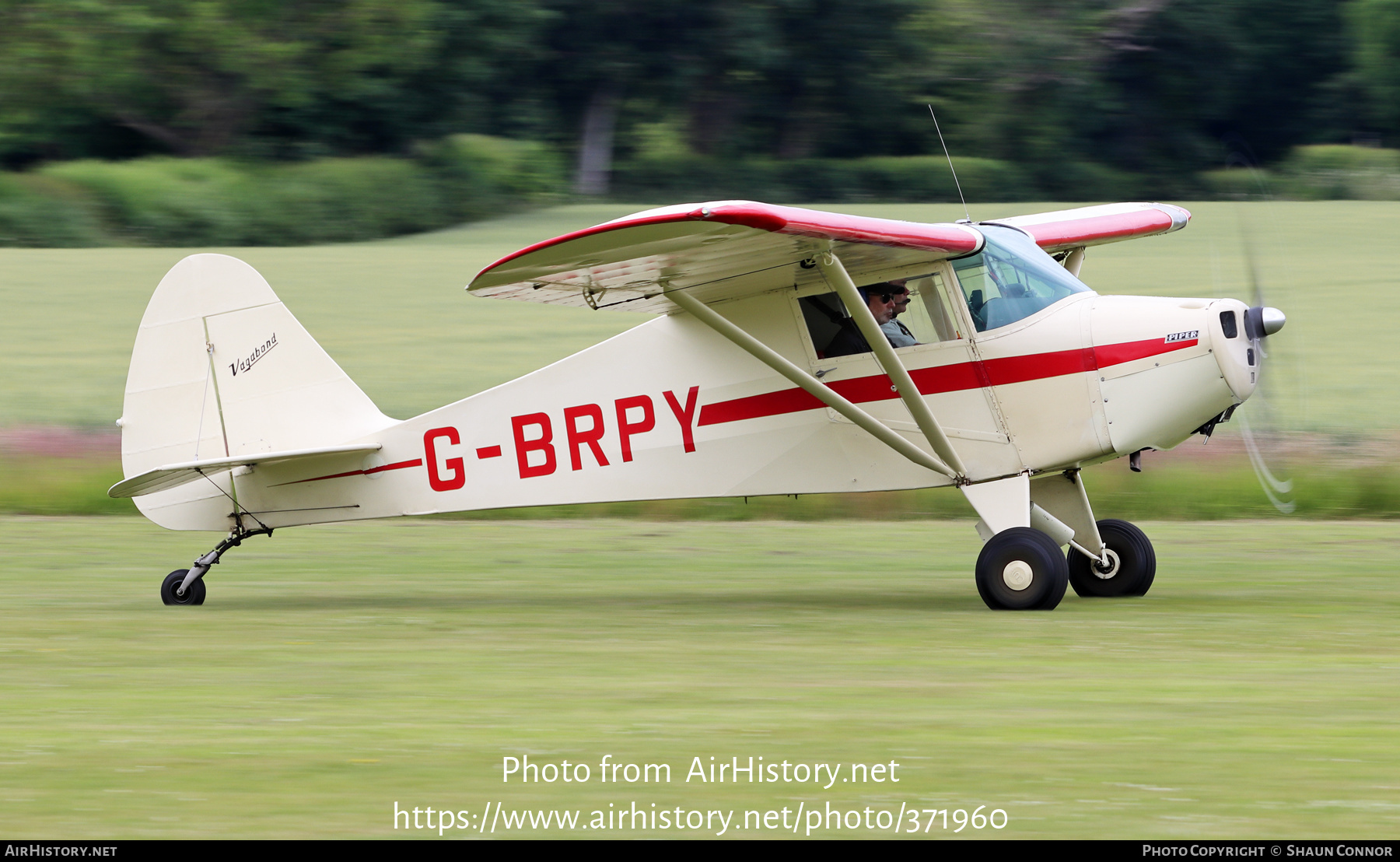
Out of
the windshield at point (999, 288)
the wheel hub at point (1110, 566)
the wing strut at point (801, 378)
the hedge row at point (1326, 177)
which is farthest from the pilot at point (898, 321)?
the hedge row at point (1326, 177)

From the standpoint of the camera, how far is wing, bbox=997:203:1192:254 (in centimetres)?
1155

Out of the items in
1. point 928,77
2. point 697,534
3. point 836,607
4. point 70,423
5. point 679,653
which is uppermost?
point 679,653

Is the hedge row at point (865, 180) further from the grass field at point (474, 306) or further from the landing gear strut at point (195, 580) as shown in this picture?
the landing gear strut at point (195, 580)

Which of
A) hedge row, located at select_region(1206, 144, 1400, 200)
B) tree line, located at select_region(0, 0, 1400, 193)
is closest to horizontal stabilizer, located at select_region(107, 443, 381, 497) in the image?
hedge row, located at select_region(1206, 144, 1400, 200)

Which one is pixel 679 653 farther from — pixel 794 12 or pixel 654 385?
pixel 794 12

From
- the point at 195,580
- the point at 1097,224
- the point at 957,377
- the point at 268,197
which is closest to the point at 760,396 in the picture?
the point at 957,377

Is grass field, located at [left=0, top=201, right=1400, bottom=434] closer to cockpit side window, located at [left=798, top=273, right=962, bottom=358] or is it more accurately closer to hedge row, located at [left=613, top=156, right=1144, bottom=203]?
hedge row, located at [left=613, top=156, right=1144, bottom=203]

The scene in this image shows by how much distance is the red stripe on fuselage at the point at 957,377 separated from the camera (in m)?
9.77

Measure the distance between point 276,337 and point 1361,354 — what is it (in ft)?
68.2

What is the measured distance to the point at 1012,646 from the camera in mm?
8406

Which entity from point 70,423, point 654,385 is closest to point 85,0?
point 70,423

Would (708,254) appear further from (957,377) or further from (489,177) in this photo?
(489,177)

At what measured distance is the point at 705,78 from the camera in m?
55.9

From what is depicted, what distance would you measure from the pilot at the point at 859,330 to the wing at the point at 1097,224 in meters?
1.64
